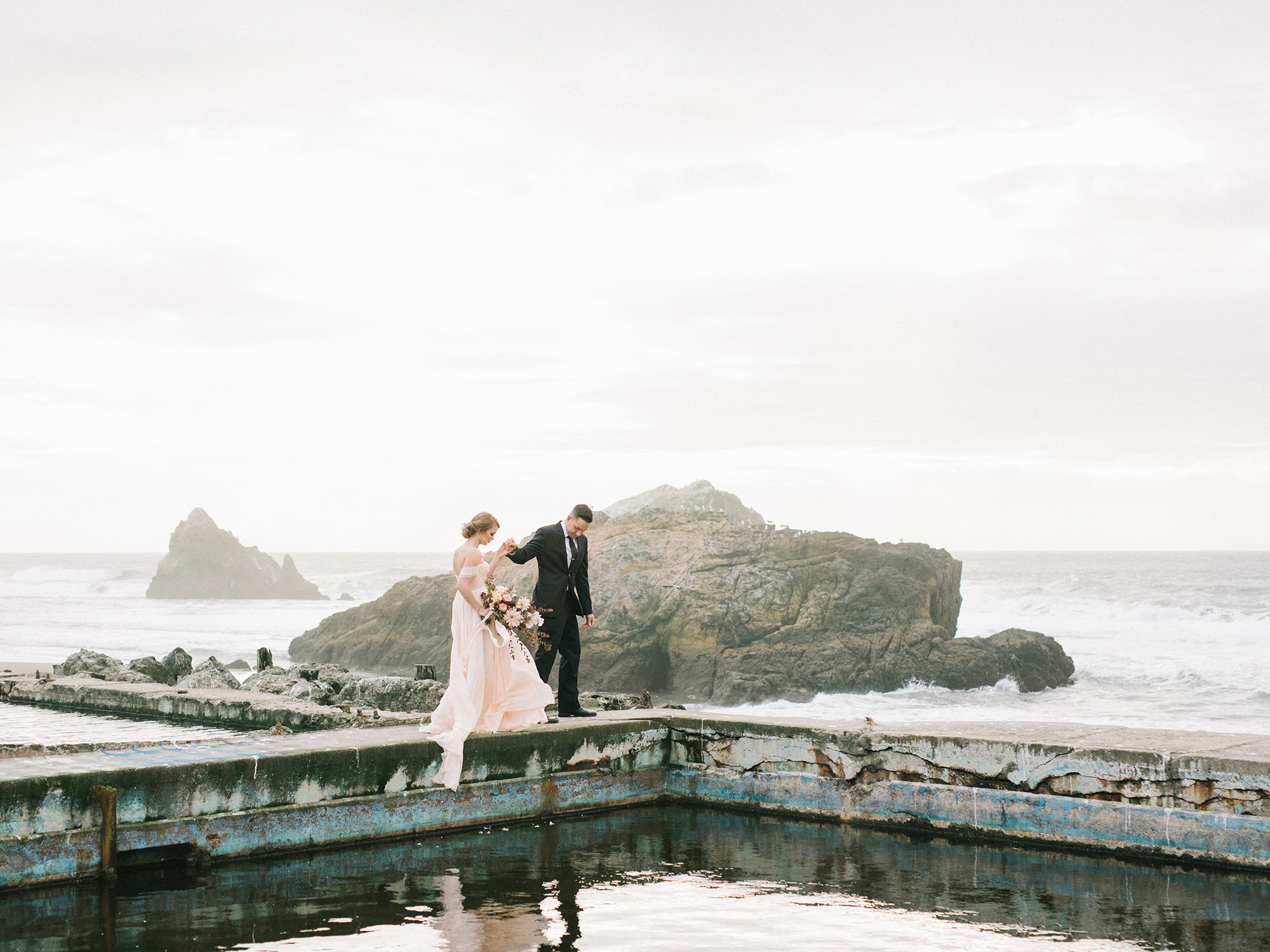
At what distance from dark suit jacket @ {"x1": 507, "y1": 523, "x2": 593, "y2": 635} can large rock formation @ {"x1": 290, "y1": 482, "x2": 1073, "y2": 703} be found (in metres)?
15.5

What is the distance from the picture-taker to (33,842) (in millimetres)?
5254

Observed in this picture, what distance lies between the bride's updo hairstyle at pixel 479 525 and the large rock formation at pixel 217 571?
8618cm

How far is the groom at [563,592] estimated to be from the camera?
8547mm

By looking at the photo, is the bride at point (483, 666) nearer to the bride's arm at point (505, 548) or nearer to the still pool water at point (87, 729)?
the bride's arm at point (505, 548)

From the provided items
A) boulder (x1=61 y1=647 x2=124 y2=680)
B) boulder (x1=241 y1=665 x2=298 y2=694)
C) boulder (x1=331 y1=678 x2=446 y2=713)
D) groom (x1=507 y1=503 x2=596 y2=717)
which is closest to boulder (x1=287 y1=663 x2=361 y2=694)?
boulder (x1=241 y1=665 x2=298 y2=694)

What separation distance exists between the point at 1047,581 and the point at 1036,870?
82.4 metres

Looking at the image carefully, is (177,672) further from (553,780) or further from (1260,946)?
(1260,946)

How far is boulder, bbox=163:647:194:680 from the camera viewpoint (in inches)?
675

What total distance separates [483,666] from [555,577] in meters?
1.42

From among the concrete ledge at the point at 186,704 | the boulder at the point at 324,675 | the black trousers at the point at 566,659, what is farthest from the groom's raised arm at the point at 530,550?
the boulder at the point at 324,675

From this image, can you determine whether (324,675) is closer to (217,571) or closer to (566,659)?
(566,659)

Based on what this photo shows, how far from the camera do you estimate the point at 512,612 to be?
7531mm

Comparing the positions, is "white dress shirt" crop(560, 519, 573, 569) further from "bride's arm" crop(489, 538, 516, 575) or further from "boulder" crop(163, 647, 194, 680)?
"boulder" crop(163, 647, 194, 680)

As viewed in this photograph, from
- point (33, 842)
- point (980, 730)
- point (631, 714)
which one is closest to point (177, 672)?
point (631, 714)
